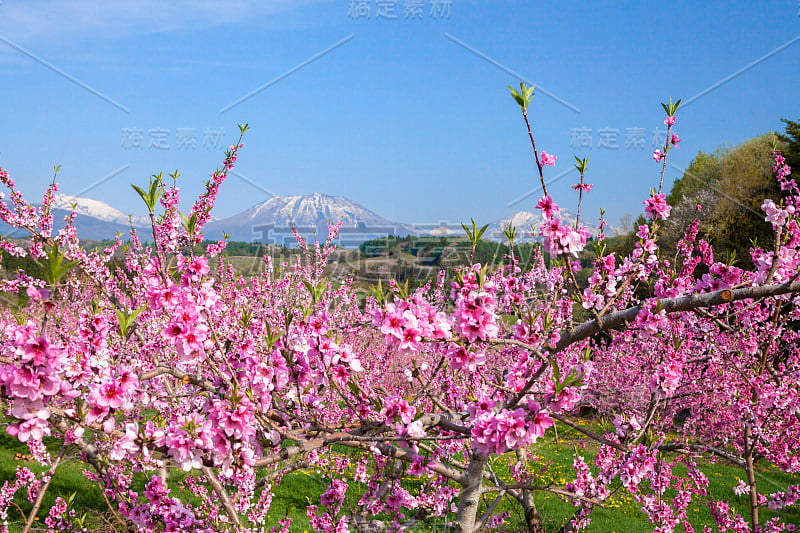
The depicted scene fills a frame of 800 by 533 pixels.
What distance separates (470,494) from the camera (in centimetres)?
323

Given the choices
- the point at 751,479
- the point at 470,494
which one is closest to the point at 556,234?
the point at 470,494

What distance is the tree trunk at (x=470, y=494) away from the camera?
3176 mm

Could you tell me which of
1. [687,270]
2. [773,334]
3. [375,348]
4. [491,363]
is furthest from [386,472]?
[491,363]

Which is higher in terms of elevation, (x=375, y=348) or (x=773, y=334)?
(x=773, y=334)

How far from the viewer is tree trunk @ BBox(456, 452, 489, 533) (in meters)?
3.18

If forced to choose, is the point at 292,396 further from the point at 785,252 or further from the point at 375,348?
the point at 375,348

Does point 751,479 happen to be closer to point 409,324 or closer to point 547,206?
point 547,206

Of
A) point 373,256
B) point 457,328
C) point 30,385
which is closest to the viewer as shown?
point 30,385

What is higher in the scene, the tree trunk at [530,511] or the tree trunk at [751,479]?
the tree trunk at [751,479]

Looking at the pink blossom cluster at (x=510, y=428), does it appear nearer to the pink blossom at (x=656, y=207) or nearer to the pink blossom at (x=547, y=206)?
the pink blossom at (x=547, y=206)

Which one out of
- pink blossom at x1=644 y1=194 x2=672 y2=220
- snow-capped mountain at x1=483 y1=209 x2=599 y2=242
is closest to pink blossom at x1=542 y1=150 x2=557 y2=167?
snow-capped mountain at x1=483 y1=209 x2=599 y2=242

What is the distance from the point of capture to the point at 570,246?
2408 millimetres

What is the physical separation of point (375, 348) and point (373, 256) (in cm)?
4971

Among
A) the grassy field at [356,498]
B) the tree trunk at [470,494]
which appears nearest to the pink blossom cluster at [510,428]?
the tree trunk at [470,494]
